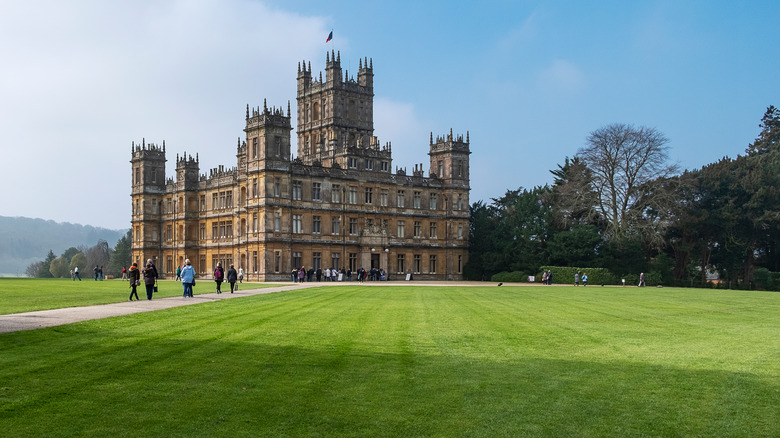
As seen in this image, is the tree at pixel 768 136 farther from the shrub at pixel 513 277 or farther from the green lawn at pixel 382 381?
the green lawn at pixel 382 381

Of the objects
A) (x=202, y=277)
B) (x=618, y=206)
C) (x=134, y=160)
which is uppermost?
(x=134, y=160)

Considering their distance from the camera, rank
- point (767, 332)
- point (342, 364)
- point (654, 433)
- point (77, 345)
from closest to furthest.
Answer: point (654, 433)
point (342, 364)
point (77, 345)
point (767, 332)

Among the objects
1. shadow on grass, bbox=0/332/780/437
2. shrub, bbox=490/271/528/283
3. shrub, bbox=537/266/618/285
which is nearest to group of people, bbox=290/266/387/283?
shrub, bbox=490/271/528/283

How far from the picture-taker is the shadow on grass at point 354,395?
907 centimetres

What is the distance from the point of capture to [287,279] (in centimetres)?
7194

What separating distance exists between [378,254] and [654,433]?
7031 centimetres

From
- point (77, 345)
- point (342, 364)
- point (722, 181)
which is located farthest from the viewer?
point (722, 181)

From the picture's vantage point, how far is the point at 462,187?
83.6 m

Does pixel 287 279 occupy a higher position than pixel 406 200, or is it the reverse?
pixel 406 200

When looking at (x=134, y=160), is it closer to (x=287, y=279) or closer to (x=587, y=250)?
(x=287, y=279)

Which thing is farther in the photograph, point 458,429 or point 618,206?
point 618,206

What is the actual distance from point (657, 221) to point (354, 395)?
65209 millimetres

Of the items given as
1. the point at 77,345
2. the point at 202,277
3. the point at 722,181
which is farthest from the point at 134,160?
the point at 77,345

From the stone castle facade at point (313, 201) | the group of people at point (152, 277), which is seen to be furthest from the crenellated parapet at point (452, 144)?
the group of people at point (152, 277)
